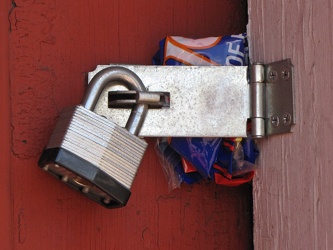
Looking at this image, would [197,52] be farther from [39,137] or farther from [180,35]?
[39,137]

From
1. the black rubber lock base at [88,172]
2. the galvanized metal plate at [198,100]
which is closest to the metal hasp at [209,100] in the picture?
the galvanized metal plate at [198,100]

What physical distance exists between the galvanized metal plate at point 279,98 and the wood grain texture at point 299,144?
→ 0.01 meters

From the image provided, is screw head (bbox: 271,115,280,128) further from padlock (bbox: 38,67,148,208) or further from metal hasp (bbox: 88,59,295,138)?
padlock (bbox: 38,67,148,208)

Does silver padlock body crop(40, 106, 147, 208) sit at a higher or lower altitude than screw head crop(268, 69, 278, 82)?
lower

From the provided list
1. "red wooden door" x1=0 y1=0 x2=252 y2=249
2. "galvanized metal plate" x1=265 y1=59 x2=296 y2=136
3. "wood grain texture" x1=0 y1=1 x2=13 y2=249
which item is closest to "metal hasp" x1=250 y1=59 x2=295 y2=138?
"galvanized metal plate" x1=265 y1=59 x2=296 y2=136

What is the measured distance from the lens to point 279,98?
1052mm

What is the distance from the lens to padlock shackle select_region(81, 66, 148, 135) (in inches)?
40.4

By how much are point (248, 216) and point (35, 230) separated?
324 mm

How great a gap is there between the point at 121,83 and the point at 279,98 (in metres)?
0.21

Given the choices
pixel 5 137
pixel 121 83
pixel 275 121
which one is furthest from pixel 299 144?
pixel 5 137

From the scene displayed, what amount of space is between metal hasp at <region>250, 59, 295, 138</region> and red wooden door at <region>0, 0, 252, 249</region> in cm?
14

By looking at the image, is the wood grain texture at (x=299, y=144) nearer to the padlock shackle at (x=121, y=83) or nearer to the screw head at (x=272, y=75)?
the screw head at (x=272, y=75)

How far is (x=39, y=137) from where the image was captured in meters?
1.10

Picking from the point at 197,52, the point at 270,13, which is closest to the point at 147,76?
the point at 197,52
